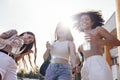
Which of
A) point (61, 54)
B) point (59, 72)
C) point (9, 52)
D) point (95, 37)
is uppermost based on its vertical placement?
point (95, 37)

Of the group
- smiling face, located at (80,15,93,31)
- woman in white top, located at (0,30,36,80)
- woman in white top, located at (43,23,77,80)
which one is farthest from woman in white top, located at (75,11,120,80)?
woman in white top, located at (0,30,36,80)

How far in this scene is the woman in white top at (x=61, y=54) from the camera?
3.94 metres

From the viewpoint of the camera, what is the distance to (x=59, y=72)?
3.94 meters

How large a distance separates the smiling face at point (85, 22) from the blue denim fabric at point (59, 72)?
595mm

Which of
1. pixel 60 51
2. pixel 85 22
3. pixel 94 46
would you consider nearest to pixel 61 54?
pixel 60 51

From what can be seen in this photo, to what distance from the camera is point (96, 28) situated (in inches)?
137

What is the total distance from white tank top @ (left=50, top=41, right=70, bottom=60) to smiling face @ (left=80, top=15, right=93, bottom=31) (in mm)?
456

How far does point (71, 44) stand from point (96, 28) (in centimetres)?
67

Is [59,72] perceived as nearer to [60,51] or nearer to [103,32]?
[60,51]

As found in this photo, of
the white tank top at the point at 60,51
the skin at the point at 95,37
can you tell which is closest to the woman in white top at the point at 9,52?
the white tank top at the point at 60,51

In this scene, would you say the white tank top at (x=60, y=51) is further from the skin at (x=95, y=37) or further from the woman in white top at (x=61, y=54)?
the skin at (x=95, y=37)

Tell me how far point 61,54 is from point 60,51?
43 mm

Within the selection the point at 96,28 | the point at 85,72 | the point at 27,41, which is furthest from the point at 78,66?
the point at 27,41

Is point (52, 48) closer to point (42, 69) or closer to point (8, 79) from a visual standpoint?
point (42, 69)
